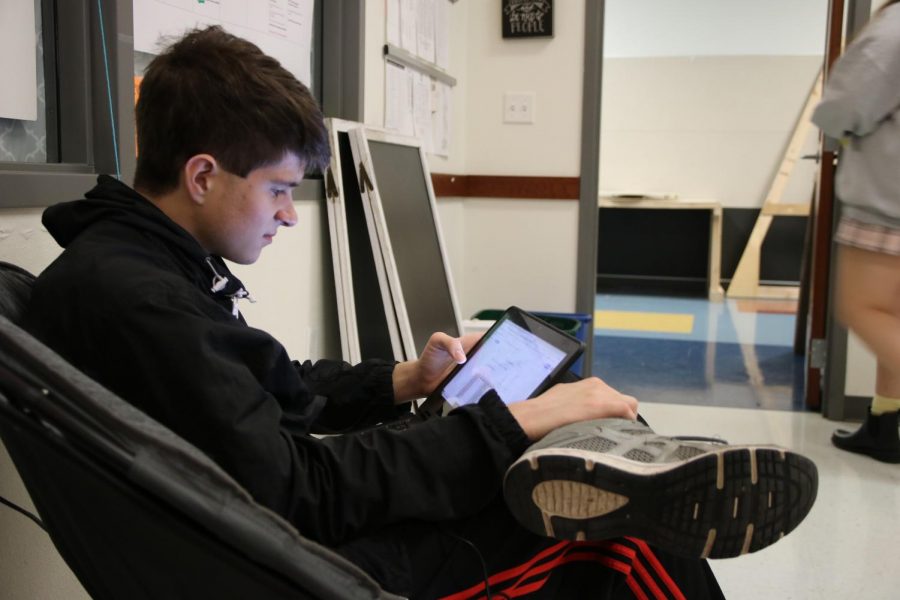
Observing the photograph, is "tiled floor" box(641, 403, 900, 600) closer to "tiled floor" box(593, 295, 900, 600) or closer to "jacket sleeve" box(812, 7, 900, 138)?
"tiled floor" box(593, 295, 900, 600)

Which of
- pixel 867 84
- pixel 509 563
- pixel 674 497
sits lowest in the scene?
pixel 509 563

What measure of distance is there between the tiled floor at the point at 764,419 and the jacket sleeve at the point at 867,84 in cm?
97

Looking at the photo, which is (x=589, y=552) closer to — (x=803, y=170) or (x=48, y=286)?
(x=48, y=286)

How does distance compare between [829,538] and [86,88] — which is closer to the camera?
[86,88]

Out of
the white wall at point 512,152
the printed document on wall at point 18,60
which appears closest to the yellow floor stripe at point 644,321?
the white wall at point 512,152

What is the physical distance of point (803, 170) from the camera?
6.27 m

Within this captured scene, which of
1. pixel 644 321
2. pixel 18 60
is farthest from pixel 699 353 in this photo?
pixel 18 60

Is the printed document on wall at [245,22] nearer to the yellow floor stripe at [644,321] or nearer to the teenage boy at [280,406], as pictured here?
the teenage boy at [280,406]

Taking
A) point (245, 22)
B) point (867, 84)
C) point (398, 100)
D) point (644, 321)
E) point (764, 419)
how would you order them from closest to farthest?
point (867, 84) → point (245, 22) → point (398, 100) → point (764, 419) → point (644, 321)

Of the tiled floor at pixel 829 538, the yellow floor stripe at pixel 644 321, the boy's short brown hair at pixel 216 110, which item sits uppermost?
the boy's short brown hair at pixel 216 110

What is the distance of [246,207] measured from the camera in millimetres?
925

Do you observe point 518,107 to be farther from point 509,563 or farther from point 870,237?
point 509,563

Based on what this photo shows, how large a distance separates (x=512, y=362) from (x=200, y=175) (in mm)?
548

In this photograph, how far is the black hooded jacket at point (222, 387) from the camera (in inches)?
28.5
